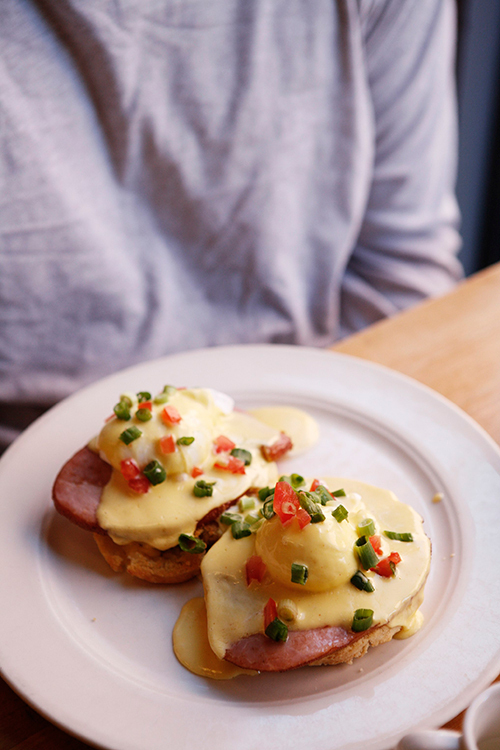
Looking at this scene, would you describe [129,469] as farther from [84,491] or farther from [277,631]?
[277,631]

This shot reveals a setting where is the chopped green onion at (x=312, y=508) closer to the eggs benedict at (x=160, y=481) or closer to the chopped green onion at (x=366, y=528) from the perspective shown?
the chopped green onion at (x=366, y=528)

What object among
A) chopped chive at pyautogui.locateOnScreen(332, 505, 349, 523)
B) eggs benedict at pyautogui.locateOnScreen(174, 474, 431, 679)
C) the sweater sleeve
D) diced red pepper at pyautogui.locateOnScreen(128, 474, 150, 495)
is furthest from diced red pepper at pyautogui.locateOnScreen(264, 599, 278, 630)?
the sweater sleeve

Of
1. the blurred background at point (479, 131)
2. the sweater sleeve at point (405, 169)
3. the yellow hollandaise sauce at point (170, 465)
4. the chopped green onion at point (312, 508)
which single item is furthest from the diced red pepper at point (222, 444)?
the blurred background at point (479, 131)

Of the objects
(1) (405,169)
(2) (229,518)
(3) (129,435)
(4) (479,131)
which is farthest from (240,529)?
(4) (479,131)

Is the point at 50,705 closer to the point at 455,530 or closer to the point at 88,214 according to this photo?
the point at 455,530

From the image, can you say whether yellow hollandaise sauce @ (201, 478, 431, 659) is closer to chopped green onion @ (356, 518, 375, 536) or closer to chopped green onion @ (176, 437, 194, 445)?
chopped green onion @ (356, 518, 375, 536)

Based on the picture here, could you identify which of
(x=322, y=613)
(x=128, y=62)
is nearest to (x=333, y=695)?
(x=322, y=613)

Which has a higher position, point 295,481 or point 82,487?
point 295,481
